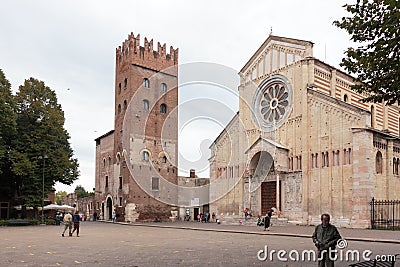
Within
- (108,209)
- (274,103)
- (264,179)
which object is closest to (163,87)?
(108,209)

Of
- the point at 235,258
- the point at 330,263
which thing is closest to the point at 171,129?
the point at 235,258

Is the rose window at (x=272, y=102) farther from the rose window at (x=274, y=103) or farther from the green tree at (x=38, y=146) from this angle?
the green tree at (x=38, y=146)

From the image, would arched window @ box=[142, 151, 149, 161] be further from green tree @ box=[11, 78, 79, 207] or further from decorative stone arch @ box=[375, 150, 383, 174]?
decorative stone arch @ box=[375, 150, 383, 174]

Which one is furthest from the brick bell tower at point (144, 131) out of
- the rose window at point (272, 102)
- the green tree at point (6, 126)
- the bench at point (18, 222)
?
the rose window at point (272, 102)

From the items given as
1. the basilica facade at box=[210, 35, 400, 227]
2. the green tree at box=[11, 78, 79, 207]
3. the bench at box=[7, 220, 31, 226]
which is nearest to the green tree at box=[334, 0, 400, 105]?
the basilica facade at box=[210, 35, 400, 227]

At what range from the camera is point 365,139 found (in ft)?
98.1

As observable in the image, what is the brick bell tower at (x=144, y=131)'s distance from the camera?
4719cm

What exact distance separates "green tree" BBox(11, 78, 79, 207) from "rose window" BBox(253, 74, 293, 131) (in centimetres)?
1925

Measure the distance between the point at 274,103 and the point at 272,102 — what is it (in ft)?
1.09

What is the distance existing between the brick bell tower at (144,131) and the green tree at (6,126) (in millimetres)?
12502

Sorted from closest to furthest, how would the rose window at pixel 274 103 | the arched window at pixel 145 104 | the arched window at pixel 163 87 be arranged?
the rose window at pixel 274 103
the arched window at pixel 145 104
the arched window at pixel 163 87

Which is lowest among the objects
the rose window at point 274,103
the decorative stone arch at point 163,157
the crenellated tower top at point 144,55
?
the decorative stone arch at point 163,157

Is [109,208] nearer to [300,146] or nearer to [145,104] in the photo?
[145,104]

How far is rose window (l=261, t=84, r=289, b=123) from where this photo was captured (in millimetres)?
37650
